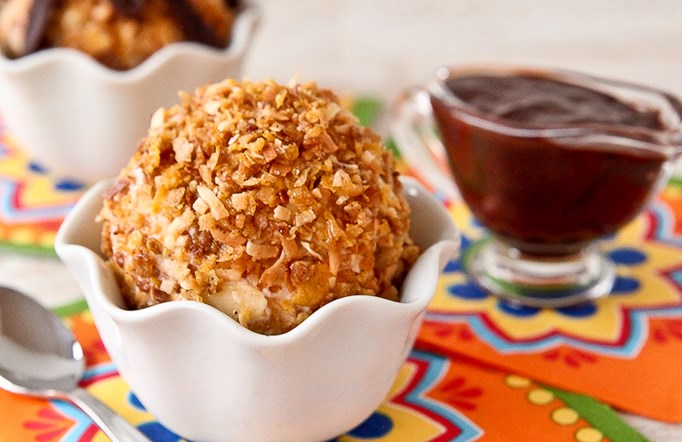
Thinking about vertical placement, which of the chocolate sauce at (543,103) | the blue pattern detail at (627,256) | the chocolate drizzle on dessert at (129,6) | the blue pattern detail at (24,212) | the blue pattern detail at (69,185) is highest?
the chocolate drizzle on dessert at (129,6)

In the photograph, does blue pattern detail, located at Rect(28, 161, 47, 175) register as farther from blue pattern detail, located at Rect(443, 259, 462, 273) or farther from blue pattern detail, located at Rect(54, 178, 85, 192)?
blue pattern detail, located at Rect(443, 259, 462, 273)

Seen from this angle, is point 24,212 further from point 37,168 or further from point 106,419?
point 106,419

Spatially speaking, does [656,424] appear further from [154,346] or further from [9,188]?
[9,188]

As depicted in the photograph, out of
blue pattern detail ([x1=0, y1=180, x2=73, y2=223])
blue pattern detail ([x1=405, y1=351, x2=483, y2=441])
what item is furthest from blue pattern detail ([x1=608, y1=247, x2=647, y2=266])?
blue pattern detail ([x1=0, y1=180, x2=73, y2=223])

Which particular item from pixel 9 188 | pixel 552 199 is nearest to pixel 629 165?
pixel 552 199

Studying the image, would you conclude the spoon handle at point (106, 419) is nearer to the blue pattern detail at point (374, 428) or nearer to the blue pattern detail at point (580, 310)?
the blue pattern detail at point (374, 428)

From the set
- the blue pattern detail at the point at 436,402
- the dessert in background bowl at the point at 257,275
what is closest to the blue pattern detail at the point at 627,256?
the blue pattern detail at the point at 436,402
